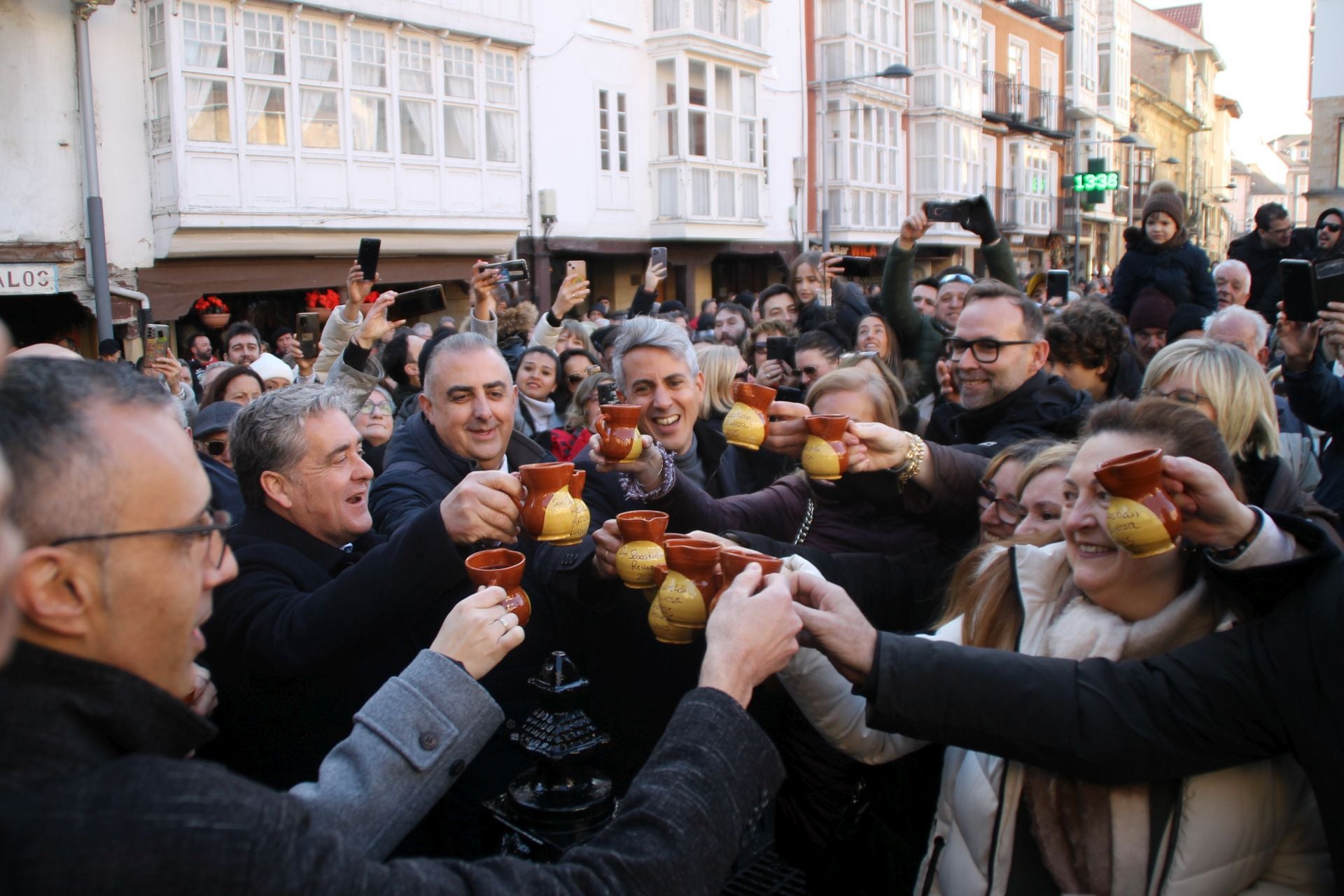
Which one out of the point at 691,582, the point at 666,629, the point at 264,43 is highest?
the point at 264,43

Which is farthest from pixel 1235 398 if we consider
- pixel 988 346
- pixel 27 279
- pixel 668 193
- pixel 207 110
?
pixel 668 193

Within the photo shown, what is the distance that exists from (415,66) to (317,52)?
1.70 m

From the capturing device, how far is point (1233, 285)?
732cm

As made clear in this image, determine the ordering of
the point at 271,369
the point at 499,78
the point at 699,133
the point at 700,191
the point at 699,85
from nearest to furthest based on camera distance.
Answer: the point at 271,369 → the point at 499,78 → the point at 700,191 → the point at 699,85 → the point at 699,133

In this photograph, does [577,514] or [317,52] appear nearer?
[577,514]

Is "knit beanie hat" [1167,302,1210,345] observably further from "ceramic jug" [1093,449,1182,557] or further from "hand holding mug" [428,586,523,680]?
"hand holding mug" [428,586,523,680]

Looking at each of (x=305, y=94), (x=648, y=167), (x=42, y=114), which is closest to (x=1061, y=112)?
(x=648, y=167)

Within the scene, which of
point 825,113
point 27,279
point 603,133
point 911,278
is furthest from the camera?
point 825,113

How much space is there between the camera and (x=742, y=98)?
2258 cm

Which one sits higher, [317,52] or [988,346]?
[317,52]

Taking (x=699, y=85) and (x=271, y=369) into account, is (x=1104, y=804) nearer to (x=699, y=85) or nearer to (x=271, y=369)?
(x=271, y=369)

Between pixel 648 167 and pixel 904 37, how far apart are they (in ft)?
41.1

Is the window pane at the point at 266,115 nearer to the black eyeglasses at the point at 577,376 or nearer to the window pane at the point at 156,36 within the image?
the window pane at the point at 156,36

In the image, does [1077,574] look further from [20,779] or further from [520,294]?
[520,294]
